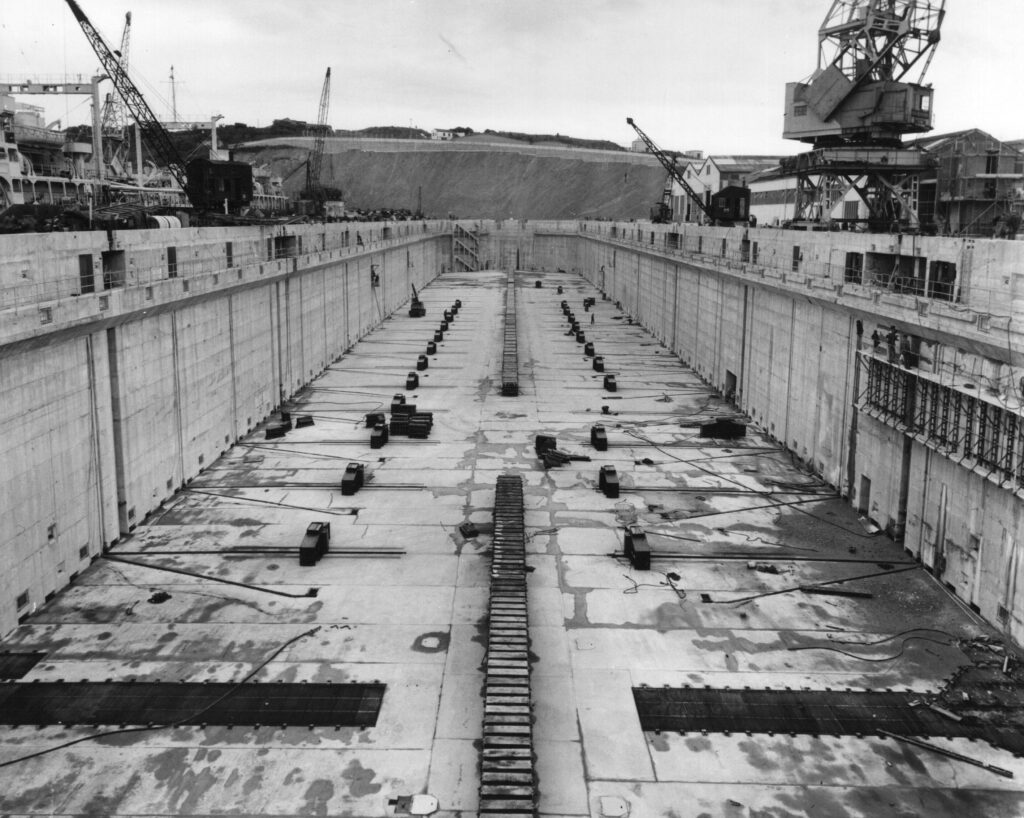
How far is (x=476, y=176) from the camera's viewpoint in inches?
6230

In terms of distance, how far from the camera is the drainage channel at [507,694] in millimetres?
10730

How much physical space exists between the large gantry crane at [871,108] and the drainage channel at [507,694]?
74.0 ft

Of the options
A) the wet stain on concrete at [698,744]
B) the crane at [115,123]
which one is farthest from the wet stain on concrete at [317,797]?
the crane at [115,123]

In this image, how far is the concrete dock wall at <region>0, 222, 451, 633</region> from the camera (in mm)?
15672

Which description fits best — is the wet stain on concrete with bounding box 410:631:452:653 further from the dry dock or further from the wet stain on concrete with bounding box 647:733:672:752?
the wet stain on concrete with bounding box 647:733:672:752

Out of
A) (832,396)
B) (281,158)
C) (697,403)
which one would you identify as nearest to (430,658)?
(832,396)

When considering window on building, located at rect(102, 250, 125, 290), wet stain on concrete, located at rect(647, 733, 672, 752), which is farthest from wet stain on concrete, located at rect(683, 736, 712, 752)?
window on building, located at rect(102, 250, 125, 290)

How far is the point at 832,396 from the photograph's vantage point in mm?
23859

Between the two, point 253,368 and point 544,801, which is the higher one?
point 253,368

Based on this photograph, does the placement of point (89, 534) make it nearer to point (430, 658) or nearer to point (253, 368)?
point (430, 658)

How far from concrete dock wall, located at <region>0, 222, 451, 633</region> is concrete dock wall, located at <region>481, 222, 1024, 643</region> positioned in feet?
56.5

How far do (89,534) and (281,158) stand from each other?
155 metres

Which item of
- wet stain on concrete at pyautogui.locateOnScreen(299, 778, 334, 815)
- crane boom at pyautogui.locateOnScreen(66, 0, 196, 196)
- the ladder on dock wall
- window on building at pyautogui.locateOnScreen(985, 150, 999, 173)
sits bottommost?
wet stain on concrete at pyautogui.locateOnScreen(299, 778, 334, 815)

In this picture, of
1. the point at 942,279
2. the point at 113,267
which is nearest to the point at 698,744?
the point at 942,279
